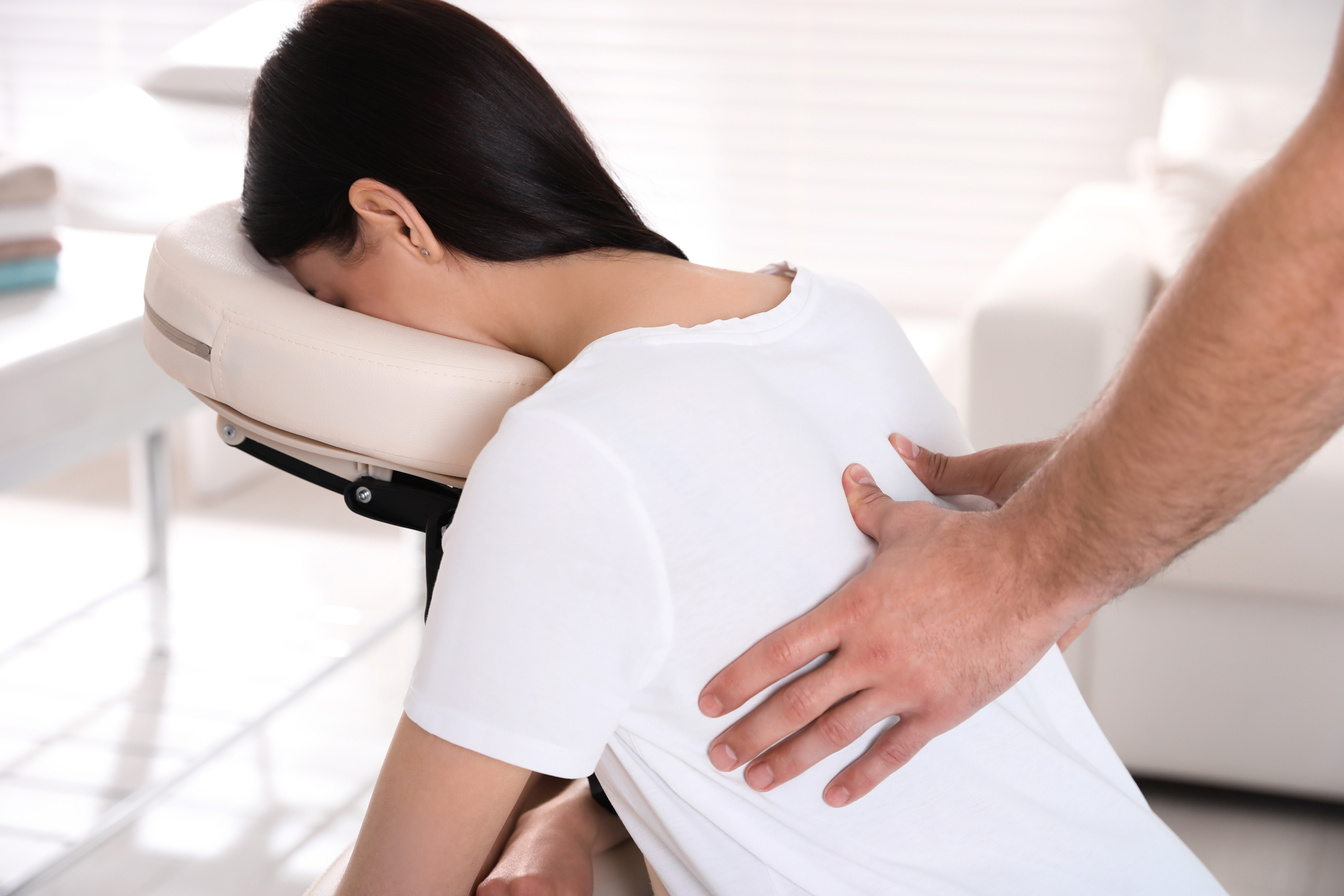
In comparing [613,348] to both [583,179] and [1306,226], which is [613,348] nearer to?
[583,179]

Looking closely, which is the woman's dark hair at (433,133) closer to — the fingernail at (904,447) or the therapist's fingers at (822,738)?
the fingernail at (904,447)

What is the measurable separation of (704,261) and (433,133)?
255 cm

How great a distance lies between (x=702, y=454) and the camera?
70 cm

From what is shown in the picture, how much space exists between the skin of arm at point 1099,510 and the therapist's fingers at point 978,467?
98 millimetres

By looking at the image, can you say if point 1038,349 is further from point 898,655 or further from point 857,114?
point 857,114

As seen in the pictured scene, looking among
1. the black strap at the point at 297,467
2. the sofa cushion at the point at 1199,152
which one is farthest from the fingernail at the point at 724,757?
the sofa cushion at the point at 1199,152

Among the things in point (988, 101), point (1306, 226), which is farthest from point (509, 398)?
point (988, 101)

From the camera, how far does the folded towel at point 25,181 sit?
169cm

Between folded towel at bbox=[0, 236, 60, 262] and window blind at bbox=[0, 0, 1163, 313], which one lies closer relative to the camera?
folded towel at bbox=[0, 236, 60, 262]

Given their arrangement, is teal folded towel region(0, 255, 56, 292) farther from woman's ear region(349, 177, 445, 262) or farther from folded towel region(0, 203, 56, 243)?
woman's ear region(349, 177, 445, 262)

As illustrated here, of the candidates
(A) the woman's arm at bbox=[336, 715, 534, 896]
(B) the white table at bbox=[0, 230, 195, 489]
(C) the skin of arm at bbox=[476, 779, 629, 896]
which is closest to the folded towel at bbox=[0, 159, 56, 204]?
(B) the white table at bbox=[0, 230, 195, 489]

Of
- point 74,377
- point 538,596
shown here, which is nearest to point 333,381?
point 538,596

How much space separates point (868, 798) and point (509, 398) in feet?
1.16

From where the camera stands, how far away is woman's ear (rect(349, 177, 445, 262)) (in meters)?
0.87
